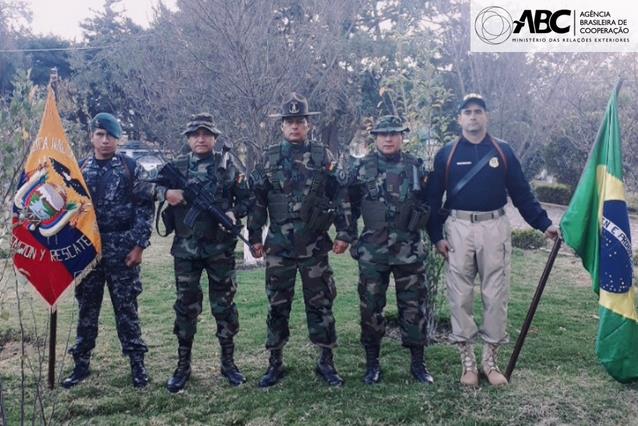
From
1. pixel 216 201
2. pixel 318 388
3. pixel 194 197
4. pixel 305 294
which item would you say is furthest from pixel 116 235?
pixel 318 388

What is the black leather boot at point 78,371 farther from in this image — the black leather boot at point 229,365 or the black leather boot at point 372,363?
the black leather boot at point 372,363

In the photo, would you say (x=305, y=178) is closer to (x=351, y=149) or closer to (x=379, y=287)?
(x=379, y=287)

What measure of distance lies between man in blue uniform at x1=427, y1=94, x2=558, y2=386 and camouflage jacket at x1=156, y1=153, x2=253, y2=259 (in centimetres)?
150

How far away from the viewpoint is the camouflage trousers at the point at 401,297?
13.7 ft

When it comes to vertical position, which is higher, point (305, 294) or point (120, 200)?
point (120, 200)

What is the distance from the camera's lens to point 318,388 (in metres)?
4.16

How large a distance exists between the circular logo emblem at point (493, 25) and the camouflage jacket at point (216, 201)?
24.5 ft

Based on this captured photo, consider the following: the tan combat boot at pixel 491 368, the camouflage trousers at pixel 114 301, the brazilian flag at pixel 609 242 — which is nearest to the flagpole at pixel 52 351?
the camouflage trousers at pixel 114 301

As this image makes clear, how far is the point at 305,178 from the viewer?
13.7 ft

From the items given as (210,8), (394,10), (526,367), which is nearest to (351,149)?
(394,10)

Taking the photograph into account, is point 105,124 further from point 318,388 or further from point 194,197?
point 318,388

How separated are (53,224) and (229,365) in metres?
1.74

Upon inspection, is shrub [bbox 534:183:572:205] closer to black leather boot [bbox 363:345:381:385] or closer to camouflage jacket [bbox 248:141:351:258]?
black leather boot [bbox 363:345:381:385]

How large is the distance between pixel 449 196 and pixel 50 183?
119 inches
